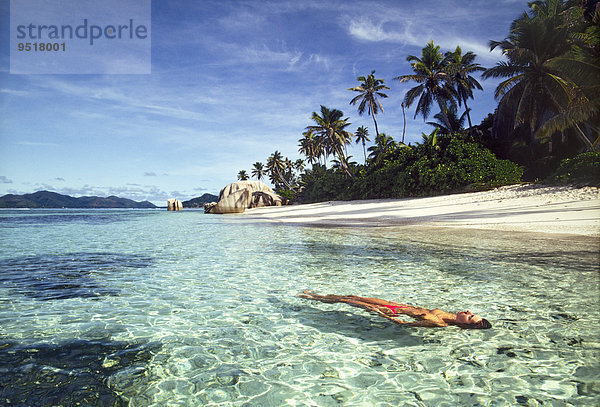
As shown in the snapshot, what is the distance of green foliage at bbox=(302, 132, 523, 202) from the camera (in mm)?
25078

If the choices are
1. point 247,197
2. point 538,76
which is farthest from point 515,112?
point 247,197

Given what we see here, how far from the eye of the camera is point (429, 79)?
34969mm

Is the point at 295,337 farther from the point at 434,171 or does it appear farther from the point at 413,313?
the point at 434,171

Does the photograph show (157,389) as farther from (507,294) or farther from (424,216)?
(424,216)

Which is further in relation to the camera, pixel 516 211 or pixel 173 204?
pixel 173 204

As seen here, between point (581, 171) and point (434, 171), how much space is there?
424 inches

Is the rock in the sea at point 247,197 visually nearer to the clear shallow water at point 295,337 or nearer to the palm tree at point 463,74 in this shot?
the palm tree at point 463,74

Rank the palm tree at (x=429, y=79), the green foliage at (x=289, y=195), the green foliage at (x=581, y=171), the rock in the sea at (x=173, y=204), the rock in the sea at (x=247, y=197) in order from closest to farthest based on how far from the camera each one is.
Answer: the green foliage at (x=581, y=171) → the palm tree at (x=429, y=79) → the rock in the sea at (x=247, y=197) → the green foliage at (x=289, y=195) → the rock in the sea at (x=173, y=204)

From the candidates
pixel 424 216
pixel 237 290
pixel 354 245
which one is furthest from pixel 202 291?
pixel 424 216

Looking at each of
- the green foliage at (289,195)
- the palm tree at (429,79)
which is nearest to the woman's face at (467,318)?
the palm tree at (429,79)

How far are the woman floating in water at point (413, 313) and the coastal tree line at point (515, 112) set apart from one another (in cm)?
1828

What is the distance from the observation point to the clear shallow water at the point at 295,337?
2.79m

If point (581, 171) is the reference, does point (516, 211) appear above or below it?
below

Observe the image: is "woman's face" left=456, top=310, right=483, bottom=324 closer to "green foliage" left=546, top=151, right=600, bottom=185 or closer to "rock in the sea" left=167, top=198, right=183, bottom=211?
"green foliage" left=546, top=151, right=600, bottom=185
